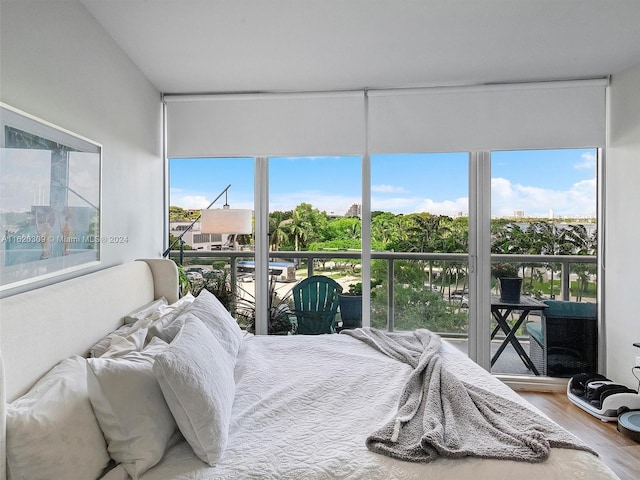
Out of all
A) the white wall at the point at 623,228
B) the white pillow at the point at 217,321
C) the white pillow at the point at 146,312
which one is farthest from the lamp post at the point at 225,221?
the white wall at the point at 623,228

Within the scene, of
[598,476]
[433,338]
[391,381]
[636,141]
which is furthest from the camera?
[636,141]

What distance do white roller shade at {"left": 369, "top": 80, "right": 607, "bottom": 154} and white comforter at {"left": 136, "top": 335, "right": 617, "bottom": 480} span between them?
183 cm

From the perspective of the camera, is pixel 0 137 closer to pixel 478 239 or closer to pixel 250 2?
pixel 250 2

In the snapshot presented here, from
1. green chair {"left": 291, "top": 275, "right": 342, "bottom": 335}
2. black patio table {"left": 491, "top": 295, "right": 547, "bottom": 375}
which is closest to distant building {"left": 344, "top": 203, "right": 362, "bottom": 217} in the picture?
green chair {"left": 291, "top": 275, "right": 342, "bottom": 335}

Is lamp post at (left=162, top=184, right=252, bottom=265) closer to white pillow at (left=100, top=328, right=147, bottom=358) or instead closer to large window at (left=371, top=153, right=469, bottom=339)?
large window at (left=371, top=153, right=469, bottom=339)

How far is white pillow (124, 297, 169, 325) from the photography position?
7.01ft

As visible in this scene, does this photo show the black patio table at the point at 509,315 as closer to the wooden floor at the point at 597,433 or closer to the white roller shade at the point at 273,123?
the wooden floor at the point at 597,433

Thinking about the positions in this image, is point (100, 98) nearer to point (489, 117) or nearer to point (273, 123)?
point (273, 123)

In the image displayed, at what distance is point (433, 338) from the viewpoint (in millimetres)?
2395

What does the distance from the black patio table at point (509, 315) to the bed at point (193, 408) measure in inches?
61.2

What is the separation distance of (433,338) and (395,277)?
106 centimetres

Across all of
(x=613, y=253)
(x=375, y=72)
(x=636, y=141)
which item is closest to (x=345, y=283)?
(x=375, y=72)

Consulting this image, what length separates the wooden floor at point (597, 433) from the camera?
2.23 m

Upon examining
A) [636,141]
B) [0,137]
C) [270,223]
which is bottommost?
[270,223]
